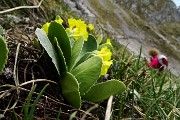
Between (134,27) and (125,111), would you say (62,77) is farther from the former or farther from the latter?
(134,27)

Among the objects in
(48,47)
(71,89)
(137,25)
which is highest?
(48,47)

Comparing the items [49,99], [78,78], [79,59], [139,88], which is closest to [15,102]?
[49,99]

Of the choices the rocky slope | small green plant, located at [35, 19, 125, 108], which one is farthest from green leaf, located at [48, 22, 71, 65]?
the rocky slope

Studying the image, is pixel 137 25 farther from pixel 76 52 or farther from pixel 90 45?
pixel 76 52

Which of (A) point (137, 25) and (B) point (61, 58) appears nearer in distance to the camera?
(B) point (61, 58)

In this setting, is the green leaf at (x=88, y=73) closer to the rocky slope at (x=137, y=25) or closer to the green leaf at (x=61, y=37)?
the green leaf at (x=61, y=37)

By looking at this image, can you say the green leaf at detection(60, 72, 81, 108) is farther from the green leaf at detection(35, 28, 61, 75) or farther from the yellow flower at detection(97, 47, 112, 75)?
the yellow flower at detection(97, 47, 112, 75)

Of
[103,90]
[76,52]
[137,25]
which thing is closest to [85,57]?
[76,52]
